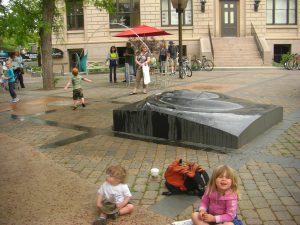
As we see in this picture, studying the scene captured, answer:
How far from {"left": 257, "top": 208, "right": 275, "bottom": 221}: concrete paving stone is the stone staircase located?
80.2 feet

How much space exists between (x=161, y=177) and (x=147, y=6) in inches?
1087

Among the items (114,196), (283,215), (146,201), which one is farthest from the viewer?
(146,201)

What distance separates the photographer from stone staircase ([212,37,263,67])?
28.1 meters

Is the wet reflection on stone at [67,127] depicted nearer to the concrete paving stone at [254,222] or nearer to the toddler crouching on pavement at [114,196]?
the toddler crouching on pavement at [114,196]

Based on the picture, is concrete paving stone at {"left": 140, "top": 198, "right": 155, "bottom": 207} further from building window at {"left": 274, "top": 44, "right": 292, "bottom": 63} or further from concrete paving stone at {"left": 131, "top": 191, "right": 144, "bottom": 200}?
building window at {"left": 274, "top": 44, "right": 292, "bottom": 63}

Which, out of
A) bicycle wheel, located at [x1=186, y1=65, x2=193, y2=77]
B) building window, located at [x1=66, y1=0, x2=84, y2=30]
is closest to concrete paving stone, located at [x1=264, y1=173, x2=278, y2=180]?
bicycle wheel, located at [x1=186, y1=65, x2=193, y2=77]

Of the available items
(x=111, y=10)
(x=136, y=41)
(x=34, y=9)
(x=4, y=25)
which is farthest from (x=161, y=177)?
(x=136, y=41)

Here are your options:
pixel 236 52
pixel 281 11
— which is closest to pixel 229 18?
pixel 236 52

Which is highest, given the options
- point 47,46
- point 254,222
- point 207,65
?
point 47,46

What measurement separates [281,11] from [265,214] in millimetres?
30630

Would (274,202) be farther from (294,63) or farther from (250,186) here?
(294,63)

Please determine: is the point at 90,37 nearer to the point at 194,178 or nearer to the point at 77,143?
the point at 77,143

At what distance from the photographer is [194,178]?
478cm

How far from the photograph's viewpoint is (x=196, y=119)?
707 centimetres
